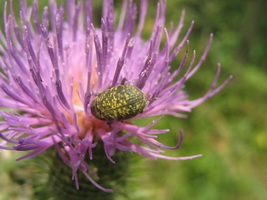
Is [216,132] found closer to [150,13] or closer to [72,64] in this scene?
[150,13]

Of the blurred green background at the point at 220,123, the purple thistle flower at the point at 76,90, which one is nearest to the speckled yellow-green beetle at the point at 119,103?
the purple thistle flower at the point at 76,90

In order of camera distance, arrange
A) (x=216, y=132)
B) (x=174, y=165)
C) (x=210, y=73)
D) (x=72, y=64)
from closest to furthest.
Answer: (x=72, y=64), (x=174, y=165), (x=216, y=132), (x=210, y=73)

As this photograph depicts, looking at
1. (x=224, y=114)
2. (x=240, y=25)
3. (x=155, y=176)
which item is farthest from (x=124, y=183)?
(x=240, y=25)

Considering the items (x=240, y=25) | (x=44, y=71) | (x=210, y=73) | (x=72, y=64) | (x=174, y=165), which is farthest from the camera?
(x=240, y=25)

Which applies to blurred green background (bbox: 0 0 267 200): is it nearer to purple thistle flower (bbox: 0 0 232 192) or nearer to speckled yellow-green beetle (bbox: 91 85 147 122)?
purple thistle flower (bbox: 0 0 232 192)

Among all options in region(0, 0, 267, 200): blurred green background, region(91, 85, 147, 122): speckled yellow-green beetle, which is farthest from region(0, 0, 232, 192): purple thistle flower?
region(0, 0, 267, 200): blurred green background

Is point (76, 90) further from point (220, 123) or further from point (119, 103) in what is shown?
point (220, 123)
